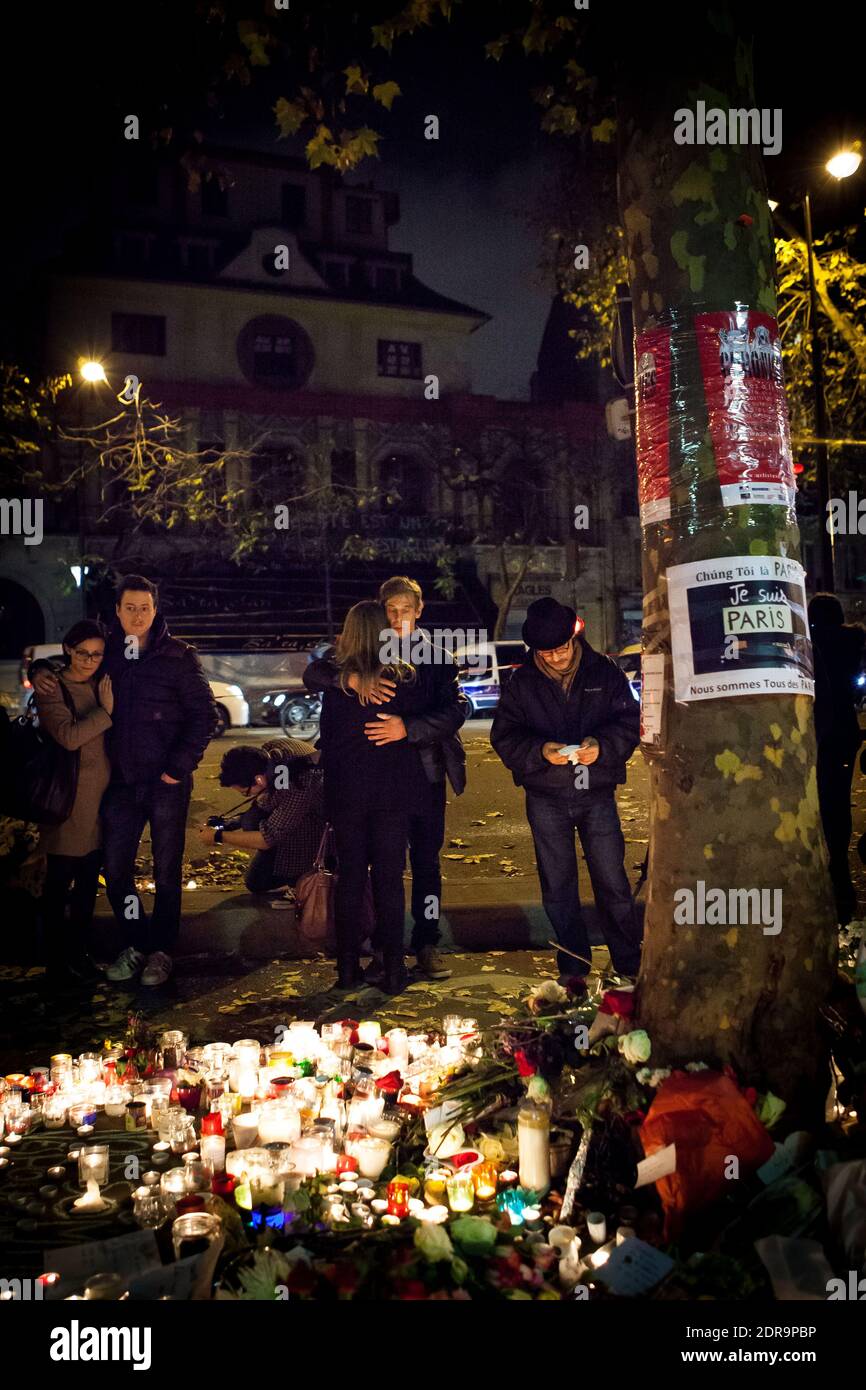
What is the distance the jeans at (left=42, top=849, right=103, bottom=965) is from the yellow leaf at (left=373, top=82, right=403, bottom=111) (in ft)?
15.0

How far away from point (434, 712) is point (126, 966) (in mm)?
2356

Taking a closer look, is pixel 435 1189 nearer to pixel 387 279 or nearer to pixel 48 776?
pixel 48 776

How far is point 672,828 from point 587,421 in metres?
34.4

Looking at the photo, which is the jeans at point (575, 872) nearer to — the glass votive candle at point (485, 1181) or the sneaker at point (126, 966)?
the glass votive candle at point (485, 1181)

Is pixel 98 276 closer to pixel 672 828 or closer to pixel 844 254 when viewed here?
pixel 844 254

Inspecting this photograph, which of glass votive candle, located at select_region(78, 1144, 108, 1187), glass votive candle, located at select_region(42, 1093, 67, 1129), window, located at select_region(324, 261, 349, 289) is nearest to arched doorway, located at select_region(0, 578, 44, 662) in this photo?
window, located at select_region(324, 261, 349, 289)

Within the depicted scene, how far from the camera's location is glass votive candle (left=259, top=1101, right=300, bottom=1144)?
3.48 meters

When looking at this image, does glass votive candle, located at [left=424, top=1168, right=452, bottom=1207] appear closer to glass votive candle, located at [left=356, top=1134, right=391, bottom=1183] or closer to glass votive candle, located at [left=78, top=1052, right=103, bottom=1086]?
glass votive candle, located at [left=356, top=1134, right=391, bottom=1183]

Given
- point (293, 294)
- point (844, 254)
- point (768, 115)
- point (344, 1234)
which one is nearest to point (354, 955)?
point (344, 1234)

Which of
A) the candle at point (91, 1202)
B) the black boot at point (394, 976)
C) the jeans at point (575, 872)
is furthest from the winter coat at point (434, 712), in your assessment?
the candle at point (91, 1202)

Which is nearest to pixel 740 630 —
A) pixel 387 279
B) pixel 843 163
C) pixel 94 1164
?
pixel 94 1164

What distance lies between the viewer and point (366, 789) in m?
5.24

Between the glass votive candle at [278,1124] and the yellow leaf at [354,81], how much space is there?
16.9 feet

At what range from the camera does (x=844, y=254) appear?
13.7 m
